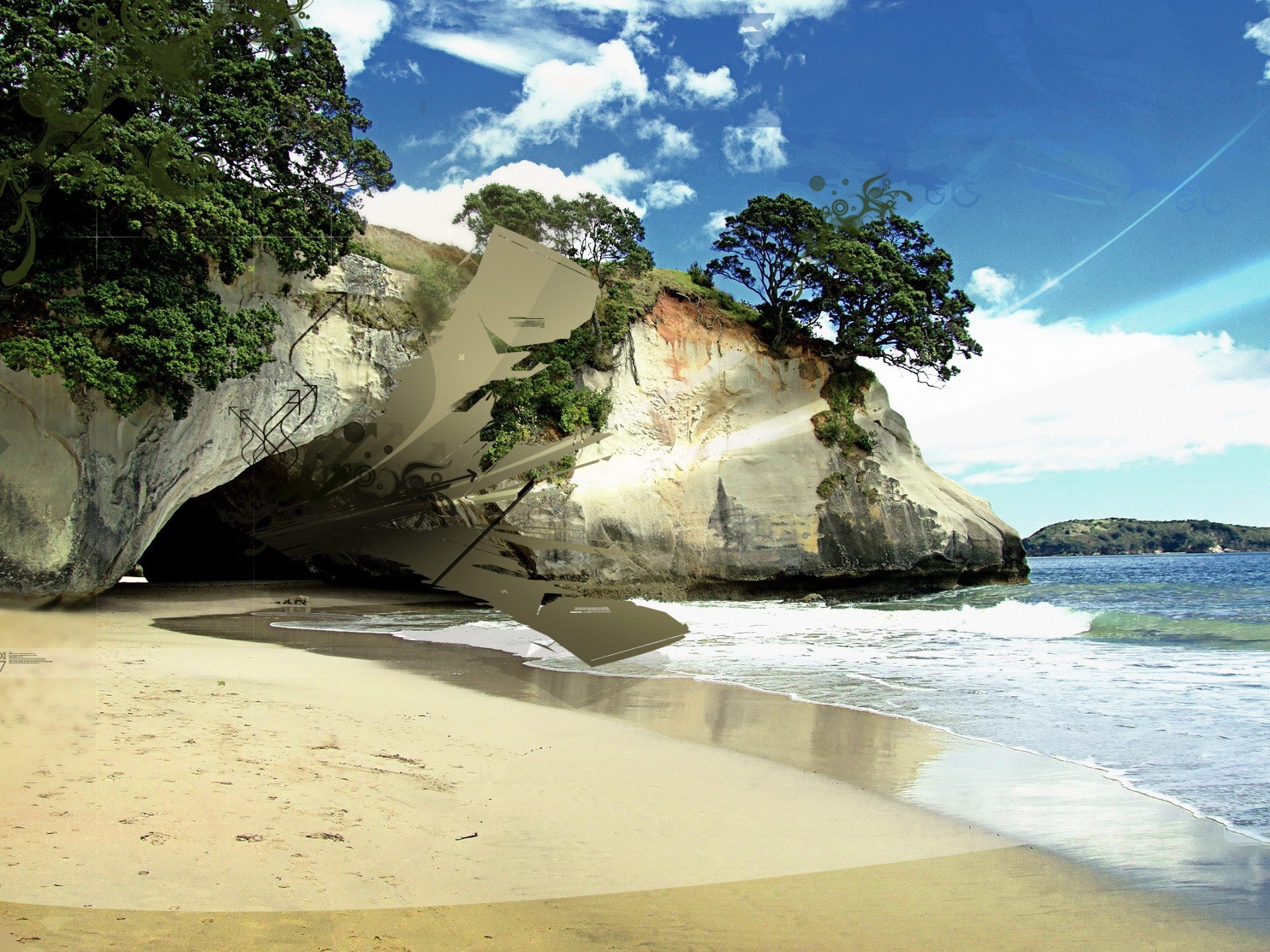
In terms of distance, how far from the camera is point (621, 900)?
2.78 m

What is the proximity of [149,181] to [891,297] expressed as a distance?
1740 cm

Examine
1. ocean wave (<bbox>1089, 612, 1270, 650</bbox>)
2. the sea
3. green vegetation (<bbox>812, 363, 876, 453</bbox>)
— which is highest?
green vegetation (<bbox>812, 363, 876, 453</bbox>)

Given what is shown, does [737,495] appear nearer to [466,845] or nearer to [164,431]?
[164,431]

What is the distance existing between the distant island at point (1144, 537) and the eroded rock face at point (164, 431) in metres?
72.5

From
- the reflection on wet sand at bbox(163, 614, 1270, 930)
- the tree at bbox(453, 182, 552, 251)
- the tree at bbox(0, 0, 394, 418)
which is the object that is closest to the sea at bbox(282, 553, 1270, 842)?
the reflection on wet sand at bbox(163, 614, 1270, 930)

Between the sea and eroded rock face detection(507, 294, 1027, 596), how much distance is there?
2.00 m

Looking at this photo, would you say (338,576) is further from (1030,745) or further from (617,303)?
(1030,745)

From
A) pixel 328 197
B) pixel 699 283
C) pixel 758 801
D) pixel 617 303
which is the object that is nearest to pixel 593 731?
pixel 758 801

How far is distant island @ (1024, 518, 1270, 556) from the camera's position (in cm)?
6944

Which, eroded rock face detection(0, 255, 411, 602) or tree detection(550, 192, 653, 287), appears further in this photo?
tree detection(550, 192, 653, 287)

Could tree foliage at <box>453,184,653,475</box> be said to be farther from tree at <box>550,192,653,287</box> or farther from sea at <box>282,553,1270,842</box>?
sea at <box>282,553,1270,842</box>

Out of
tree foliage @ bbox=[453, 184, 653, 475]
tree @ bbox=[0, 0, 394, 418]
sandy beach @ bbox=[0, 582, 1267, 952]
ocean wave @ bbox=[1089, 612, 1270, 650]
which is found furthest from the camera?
tree foliage @ bbox=[453, 184, 653, 475]

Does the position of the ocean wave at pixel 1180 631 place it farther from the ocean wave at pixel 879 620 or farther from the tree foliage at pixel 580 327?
the tree foliage at pixel 580 327

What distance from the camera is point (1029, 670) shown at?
838 cm
